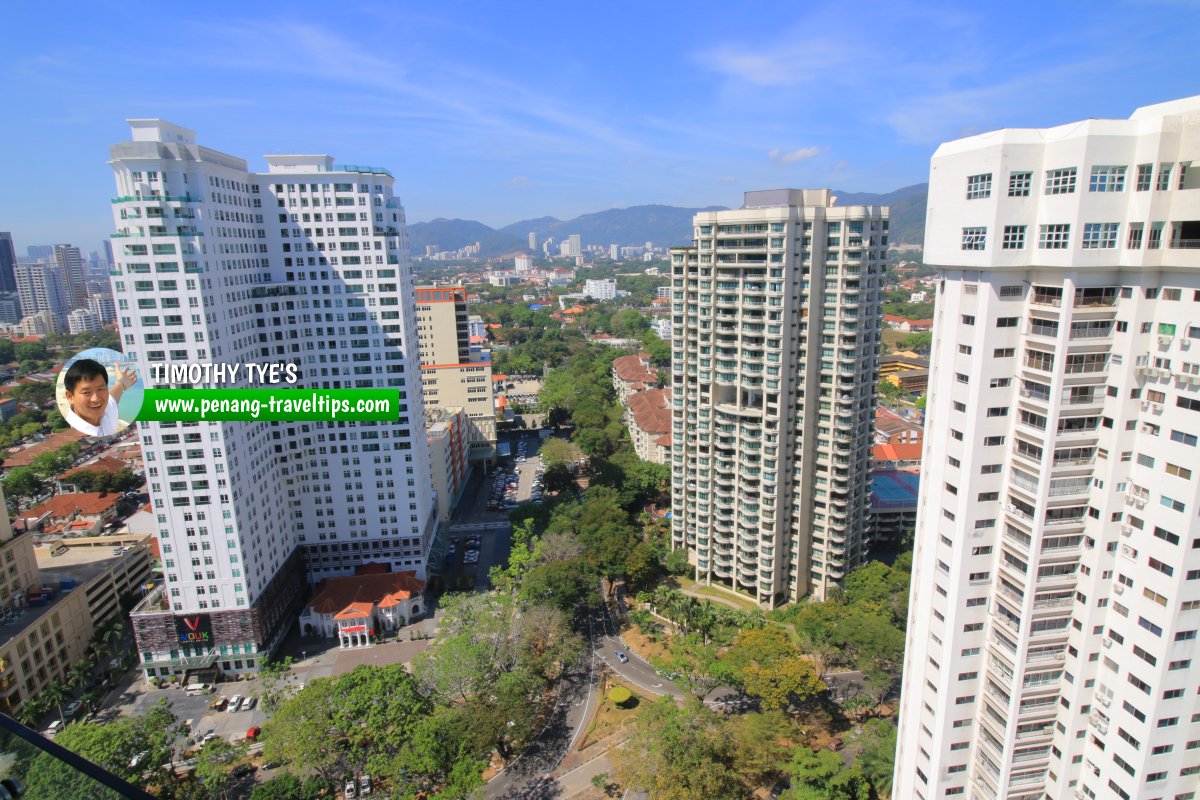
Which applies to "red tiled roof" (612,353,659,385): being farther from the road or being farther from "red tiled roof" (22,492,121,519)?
"red tiled roof" (22,492,121,519)

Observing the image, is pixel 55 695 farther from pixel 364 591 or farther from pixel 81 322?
pixel 81 322

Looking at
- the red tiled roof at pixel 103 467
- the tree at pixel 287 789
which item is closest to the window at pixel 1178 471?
the tree at pixel 287 789

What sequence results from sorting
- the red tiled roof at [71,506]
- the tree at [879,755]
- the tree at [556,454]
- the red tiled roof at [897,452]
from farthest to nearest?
the tree at [556,454] < the red tiled roof at [897,452] < the red tiled roof at [71,506] < the tree at [879,755]

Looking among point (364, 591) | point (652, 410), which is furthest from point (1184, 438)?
point (652, 410)

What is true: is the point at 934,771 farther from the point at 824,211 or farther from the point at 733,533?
the point at 824,211

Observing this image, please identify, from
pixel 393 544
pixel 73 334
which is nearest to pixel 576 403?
pixel 393 544

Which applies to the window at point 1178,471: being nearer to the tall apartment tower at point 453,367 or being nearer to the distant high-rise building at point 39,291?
the tall apartment tower at point 453,367

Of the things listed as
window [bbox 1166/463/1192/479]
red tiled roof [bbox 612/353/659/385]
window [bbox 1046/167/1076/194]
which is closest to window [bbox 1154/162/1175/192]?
window [bbox 1046/167/1076/194]
